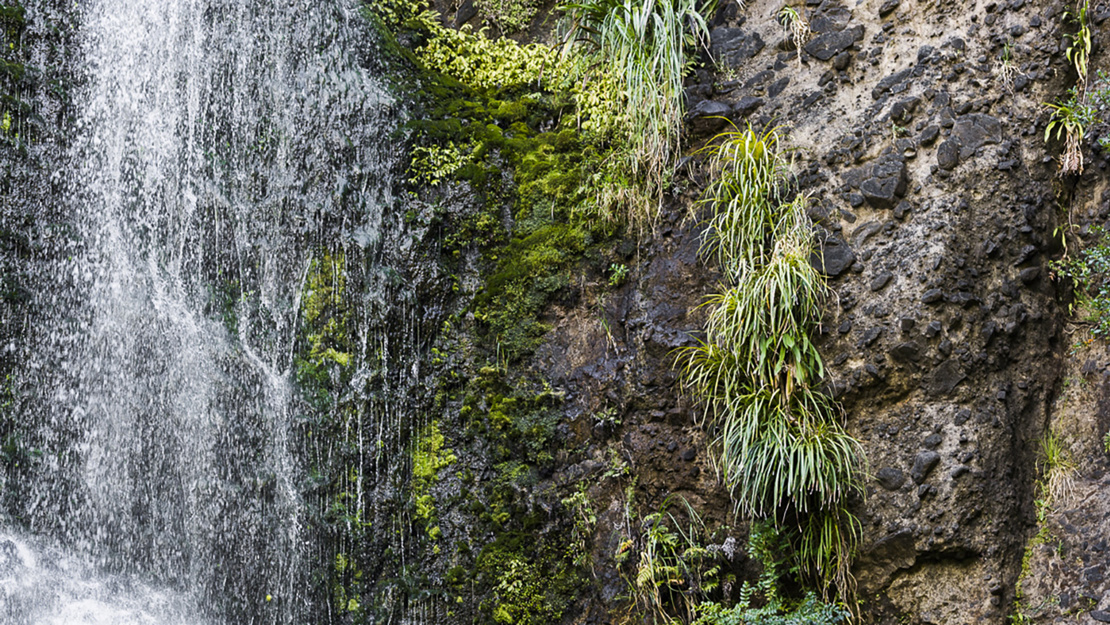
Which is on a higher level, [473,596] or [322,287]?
[322,287]

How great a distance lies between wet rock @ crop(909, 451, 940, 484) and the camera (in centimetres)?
389

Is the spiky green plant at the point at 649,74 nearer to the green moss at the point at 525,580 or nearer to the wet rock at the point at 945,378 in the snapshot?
the wet rock at the point at 945,378

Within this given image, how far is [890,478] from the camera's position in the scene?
13.0ft

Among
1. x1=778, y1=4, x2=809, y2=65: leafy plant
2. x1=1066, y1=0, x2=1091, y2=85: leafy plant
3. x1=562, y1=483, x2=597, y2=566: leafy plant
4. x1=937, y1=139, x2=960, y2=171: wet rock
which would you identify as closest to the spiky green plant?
x1=778, y1=4, x2=809, y2=65: leafy plant

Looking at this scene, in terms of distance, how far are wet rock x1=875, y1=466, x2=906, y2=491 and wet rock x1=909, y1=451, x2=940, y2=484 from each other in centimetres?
6

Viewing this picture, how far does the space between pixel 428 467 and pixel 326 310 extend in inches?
52.0

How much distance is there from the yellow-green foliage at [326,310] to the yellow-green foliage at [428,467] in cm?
76

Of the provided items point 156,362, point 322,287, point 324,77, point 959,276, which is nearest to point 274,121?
point 324,77

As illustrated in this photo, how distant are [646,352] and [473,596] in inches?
72.1

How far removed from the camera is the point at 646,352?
4.81 metres

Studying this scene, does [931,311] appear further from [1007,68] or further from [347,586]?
[347,586]

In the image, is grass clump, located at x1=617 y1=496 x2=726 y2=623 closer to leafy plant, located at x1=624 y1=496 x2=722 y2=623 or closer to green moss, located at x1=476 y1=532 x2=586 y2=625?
leafy plant, located at x1=624 y1=496 x2=722 y2=623

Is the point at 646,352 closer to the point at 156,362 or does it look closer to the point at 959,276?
the point at 959,276

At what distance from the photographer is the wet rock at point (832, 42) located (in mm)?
4688
